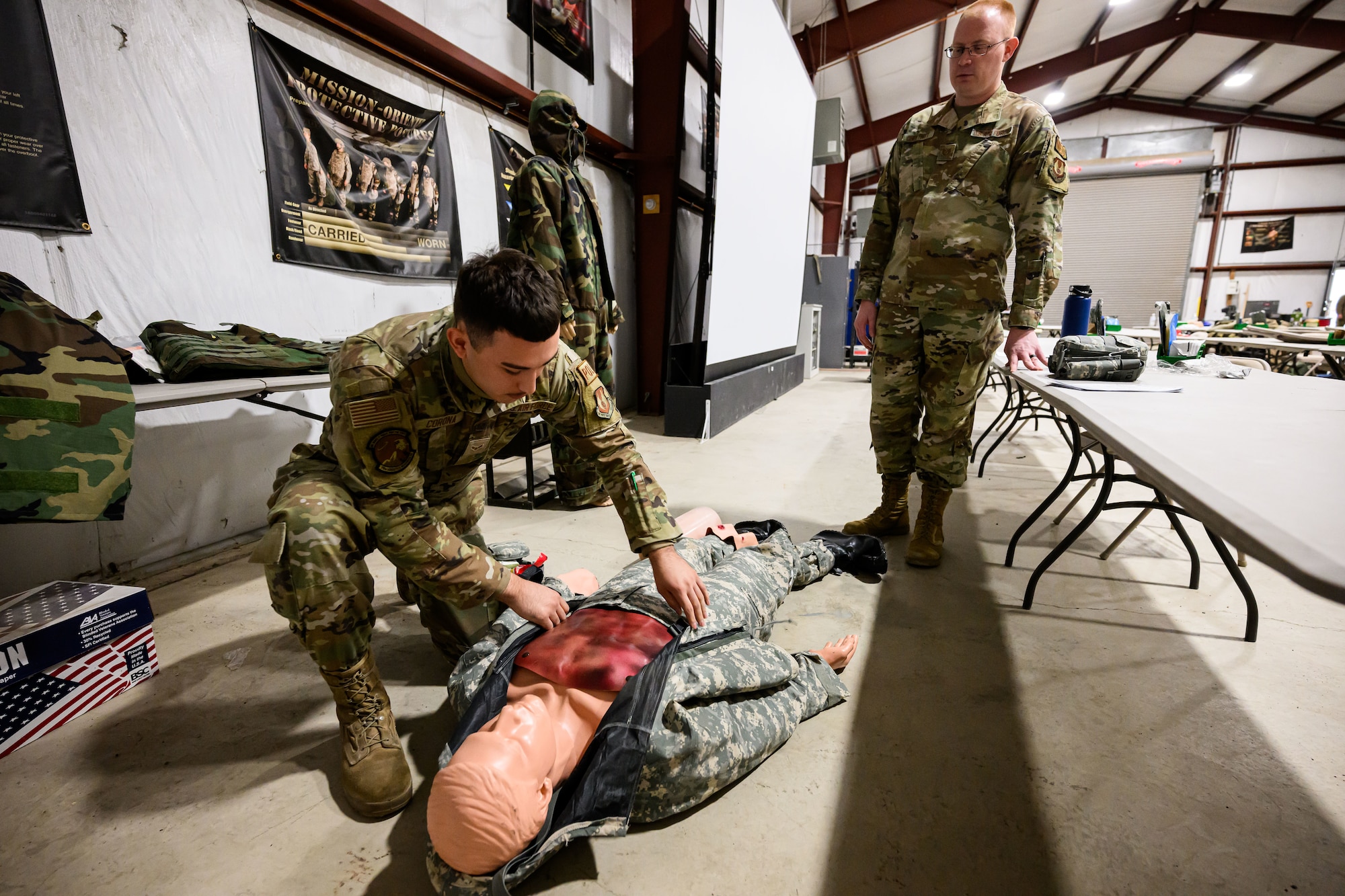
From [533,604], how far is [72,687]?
3.34 ft

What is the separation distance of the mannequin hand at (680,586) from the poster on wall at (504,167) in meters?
2.64

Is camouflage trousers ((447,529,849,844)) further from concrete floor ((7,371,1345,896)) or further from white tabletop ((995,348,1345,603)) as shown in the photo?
white tabletop ((995,348,1345,603))

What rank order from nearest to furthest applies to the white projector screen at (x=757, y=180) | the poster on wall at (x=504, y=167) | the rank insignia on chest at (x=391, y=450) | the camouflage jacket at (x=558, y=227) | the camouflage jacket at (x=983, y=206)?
the rank insignia on chest at (x=391, y=450) → the camouflage jacket at (x=983, y=206) → the camouflage jacket at (x=558, y=227) → the poster on wall at (x=504, y=167) → the white projector screen at (x=757, y=180)

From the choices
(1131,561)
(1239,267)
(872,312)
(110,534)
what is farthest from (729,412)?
(1239,267)

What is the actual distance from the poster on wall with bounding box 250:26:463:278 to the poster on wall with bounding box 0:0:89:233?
0.57 m

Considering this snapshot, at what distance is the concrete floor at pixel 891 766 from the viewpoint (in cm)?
85

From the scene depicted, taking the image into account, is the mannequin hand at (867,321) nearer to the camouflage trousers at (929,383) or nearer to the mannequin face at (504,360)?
the camouflage trousers at (929,383)

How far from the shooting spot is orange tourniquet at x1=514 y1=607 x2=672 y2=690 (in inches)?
36.1

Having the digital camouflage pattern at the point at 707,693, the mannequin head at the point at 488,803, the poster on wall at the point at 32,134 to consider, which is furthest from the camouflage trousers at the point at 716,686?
the poster on wall at the point at 32,134

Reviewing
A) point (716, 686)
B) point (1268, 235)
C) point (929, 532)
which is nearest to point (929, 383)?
point (929, 532)

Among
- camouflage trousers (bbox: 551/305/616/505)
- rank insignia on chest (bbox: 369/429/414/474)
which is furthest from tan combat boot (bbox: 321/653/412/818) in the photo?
camouflage trousers (bbox: 551/305/616/505)

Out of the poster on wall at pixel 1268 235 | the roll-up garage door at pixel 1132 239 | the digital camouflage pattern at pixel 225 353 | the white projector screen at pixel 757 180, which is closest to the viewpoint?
the digital camouflage pattern at pixel 225 353

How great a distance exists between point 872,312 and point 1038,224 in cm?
52

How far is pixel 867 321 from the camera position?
1978 millimetres
